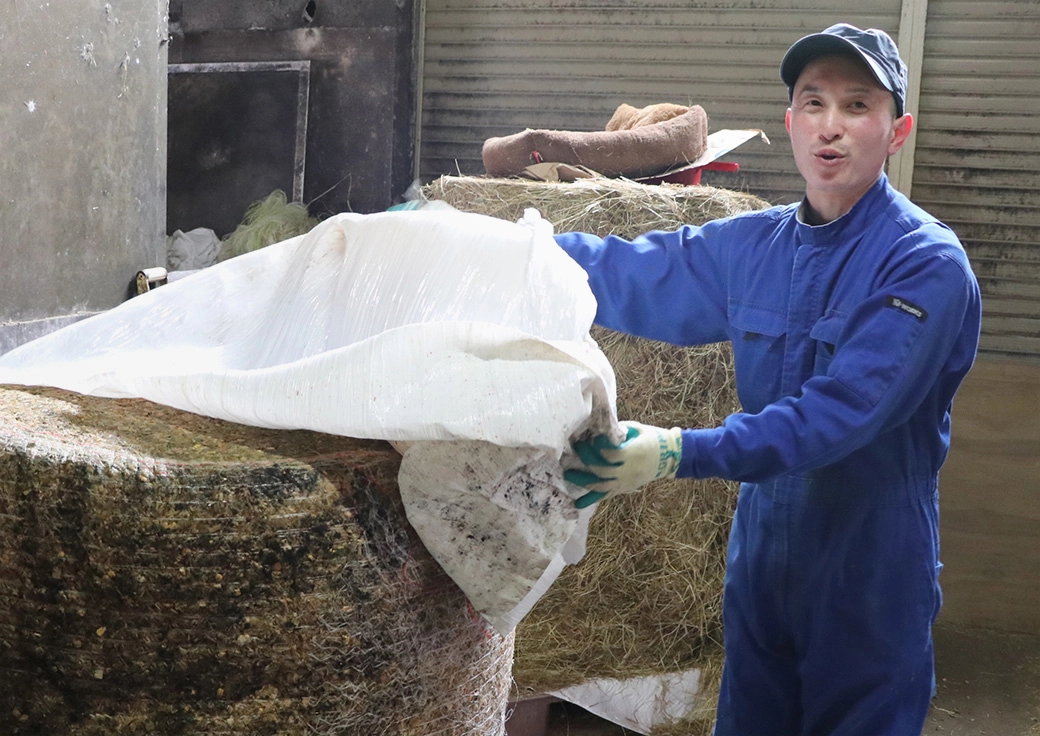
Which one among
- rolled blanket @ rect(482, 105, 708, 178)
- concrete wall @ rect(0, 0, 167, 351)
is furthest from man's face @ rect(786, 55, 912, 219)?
concrete wall @ rect(0, 0, 167, 351)

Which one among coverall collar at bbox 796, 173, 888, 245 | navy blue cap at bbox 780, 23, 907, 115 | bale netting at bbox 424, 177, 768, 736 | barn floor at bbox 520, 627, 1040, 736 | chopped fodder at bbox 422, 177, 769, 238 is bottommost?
barn floor at bbox 520, 627, 1040, 736

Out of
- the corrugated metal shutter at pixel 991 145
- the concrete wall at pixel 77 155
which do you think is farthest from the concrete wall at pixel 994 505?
the concrete wall at pixel 77 155

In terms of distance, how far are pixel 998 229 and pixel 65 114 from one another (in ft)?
13.4

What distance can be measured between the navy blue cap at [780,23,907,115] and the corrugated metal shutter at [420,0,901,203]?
128 inches

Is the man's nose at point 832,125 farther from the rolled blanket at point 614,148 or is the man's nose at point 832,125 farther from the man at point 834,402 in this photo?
the rolled blanket at point 614,148

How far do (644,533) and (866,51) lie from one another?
1.85 m

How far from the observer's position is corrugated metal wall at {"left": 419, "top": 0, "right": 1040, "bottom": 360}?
16.1ft

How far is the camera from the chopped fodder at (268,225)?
545 centimetres

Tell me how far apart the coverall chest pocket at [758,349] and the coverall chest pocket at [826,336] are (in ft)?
0.30

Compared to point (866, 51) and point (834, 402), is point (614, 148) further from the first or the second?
point (834, 402)

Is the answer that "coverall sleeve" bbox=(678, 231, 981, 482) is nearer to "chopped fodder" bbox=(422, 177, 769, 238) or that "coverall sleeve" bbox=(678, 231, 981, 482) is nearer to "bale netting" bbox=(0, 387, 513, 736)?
"bale netting" bbox=(0, 387, 513, 736)

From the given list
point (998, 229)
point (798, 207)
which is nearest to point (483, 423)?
point (798, 207)

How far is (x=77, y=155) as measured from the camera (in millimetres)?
3254

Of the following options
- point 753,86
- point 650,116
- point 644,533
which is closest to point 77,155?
point 650,116
